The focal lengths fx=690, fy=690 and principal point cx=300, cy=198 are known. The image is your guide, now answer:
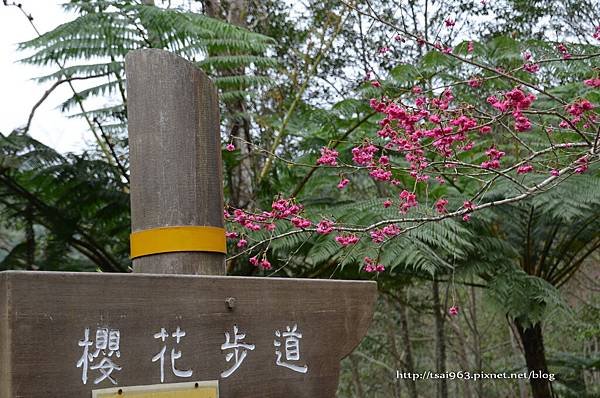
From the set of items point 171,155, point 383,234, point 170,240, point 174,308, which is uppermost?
point 383,234

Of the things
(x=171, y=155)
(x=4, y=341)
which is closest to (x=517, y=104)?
(x=171, y=155)

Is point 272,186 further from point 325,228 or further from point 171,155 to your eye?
point 171,155

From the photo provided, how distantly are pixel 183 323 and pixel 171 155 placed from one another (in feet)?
0.88

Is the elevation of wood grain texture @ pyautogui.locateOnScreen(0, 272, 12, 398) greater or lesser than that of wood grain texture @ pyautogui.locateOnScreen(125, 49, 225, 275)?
lesser

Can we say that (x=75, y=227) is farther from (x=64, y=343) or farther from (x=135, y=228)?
(x=64, y=343)

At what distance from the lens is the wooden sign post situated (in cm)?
81

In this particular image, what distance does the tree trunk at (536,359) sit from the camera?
11.4 feet

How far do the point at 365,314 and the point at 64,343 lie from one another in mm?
523

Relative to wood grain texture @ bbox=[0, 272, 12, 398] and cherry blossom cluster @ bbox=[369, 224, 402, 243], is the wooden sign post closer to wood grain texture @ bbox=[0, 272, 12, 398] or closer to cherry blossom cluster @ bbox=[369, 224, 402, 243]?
wood grain texture @ bbox=[0, 272, 12, 398]

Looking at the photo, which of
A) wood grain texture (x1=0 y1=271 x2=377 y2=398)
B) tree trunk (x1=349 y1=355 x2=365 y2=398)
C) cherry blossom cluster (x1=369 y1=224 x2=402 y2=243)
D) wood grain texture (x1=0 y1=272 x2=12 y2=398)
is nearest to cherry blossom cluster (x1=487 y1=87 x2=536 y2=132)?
cherry blossom cluster (x1=369 y1=224 x2=402 y2=243)

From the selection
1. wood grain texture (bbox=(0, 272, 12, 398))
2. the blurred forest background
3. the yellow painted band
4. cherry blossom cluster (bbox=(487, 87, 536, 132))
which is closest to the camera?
wood grain texture (bbox=(0, 272, 12, 398))

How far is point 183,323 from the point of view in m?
A: 0.94

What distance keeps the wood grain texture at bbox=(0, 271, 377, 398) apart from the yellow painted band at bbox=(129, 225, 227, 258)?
0.28 ft

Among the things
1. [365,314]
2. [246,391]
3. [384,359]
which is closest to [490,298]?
[365,314]
